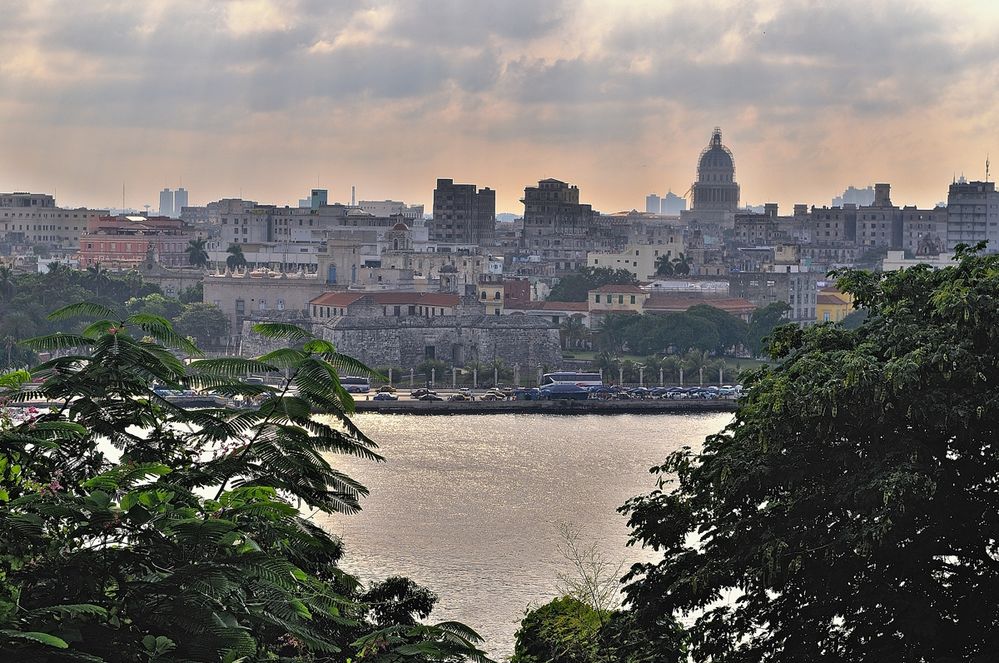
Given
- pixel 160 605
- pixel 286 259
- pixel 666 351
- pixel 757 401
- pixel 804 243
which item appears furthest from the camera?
pixel 804 243

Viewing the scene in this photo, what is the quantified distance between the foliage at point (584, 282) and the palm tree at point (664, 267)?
5.44 feet

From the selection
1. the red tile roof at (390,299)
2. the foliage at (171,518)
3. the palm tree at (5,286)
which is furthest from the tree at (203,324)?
the foliage at (171,518)

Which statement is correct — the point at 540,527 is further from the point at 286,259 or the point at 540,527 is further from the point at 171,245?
the point at 171,245

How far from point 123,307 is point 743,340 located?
46.6ft

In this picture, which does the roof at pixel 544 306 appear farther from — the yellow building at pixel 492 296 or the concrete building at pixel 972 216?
the concrete building at pixel 972 216

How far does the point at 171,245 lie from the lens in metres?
57.8

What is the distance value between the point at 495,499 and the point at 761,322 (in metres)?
21.0

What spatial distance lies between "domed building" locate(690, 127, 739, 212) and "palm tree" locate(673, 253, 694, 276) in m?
36.2

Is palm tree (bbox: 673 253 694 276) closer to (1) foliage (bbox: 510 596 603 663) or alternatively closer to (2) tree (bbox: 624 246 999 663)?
(1) foliage (bbox: 510 596 603 663)

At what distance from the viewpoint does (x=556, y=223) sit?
69.9 m

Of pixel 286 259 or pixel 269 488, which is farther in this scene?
pixel 286 259

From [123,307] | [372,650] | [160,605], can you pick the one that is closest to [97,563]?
[160,605]

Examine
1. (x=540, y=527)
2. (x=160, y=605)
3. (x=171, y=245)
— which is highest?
(x=171, y=245)

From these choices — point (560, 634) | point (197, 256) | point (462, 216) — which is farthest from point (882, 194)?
point (560, 634)
